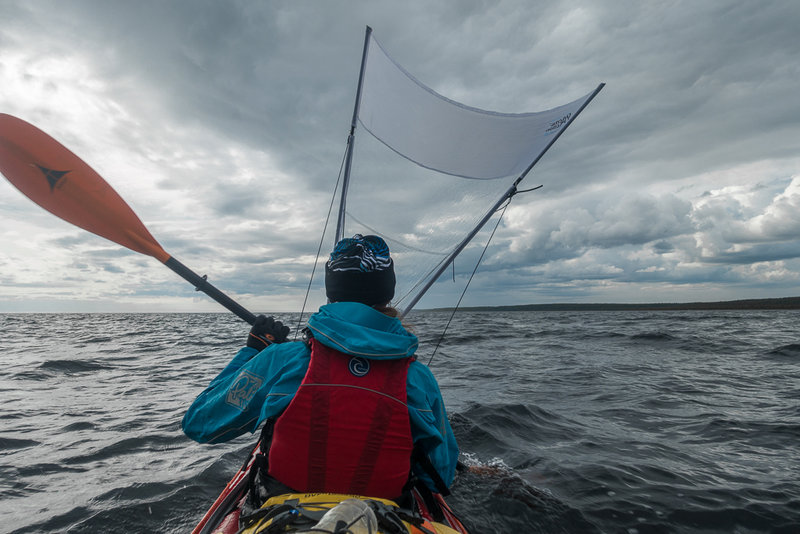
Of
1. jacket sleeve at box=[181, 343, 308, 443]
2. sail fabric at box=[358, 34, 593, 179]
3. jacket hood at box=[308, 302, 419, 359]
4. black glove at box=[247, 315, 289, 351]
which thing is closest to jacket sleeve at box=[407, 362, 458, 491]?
jacket hood at box=[308, 302, 419, 359]

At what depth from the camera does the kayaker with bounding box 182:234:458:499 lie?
6.75 feet

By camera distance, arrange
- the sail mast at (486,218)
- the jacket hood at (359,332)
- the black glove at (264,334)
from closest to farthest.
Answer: the jacket hood at (359,332), the black glove at (264,334), the sail mast at (486,218)

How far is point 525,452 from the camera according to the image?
18.9ft

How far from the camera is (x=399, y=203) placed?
6.19m

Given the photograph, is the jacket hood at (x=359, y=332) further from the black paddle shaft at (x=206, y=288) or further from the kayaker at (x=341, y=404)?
the black paddle shaft at (x=206, y=288)

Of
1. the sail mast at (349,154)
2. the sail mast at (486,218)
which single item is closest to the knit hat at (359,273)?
the sail mast at (486,218)

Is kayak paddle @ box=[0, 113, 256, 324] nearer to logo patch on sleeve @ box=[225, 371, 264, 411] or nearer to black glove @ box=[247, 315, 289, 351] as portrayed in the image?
black glove @ box=[247, 315, 289, 351]

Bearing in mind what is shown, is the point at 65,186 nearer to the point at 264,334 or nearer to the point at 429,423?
the point at 264,334

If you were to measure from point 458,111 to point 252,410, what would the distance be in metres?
5.65

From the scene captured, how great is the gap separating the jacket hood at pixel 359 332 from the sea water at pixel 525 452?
2.94 metres

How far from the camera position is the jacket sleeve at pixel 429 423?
2215mm

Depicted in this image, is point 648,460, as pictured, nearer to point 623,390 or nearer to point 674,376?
point 623,390

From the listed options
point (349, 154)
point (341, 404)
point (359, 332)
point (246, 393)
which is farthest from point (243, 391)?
point (349, 154)

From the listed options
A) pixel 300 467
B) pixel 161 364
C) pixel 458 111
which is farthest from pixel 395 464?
pixel 161 364
